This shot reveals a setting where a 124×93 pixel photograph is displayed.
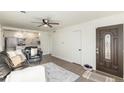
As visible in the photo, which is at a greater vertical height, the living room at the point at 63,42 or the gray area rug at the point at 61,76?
the living room at the point at 63,42

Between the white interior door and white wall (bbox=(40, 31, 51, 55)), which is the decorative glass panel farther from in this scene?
white wall (bbox=(40, 31, 51, 55))

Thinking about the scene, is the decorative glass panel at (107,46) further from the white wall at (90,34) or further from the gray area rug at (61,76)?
the gray area rug at (61,76)

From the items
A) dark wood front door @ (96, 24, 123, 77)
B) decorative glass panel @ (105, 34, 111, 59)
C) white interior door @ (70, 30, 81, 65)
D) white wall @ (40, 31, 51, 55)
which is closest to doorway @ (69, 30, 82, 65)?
white interior door @ (70, 30, 81, 65)

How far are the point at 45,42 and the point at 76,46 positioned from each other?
329 cm

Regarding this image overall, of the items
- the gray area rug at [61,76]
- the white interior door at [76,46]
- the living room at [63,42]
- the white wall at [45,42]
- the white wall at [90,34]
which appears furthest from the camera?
the white wall at [45,42]

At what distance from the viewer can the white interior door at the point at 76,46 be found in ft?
13.6

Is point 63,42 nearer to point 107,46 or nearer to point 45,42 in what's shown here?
point 45,42

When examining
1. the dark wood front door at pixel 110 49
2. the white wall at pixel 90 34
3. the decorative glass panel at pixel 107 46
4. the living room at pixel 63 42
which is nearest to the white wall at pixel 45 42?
the living room at pixel 63 42

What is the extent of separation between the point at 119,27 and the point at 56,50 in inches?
167

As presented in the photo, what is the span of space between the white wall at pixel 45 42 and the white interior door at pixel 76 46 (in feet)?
9.42

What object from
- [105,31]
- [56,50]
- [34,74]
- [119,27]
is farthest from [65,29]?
[34,74]

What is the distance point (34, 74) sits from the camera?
43.6 inches
